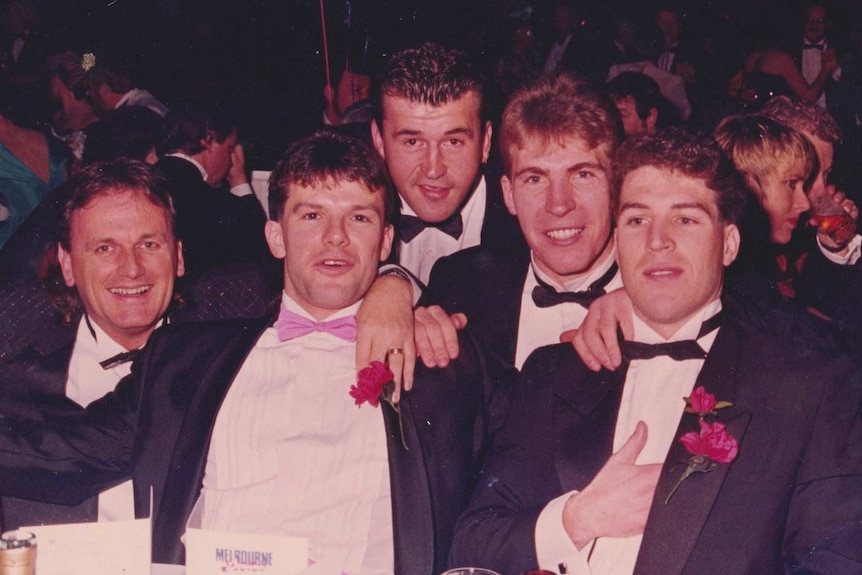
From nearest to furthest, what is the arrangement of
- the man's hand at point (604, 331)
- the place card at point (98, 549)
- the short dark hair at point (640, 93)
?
1. the place card at point (98, 549)
2. the man's hand at point (604, 331)
3. the short dark hair at point (640, 93)

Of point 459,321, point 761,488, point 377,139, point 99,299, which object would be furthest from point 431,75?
point 761,488

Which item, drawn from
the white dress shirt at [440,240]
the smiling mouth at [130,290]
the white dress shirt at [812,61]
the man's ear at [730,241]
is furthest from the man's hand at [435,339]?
the white dress shirt at [812,61]

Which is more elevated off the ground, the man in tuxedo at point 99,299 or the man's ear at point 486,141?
the man's ear at point 486,141

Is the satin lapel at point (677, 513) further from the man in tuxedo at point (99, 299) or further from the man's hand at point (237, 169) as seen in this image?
the man's hand at point (237, 169)

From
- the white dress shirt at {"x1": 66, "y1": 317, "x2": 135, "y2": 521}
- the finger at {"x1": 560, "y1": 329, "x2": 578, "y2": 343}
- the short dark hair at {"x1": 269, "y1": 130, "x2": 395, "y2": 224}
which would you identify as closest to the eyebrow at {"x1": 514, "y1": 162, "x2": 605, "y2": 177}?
the short dark hair at {"x1": 269, "y1": 130, "x2": 395, "y2": 224}

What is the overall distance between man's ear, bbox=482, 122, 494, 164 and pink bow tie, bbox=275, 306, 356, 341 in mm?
1119

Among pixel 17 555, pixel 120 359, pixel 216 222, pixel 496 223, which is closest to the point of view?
pixel 17 555

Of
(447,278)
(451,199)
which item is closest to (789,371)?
(447,278)

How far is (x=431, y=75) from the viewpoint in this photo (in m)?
3.66

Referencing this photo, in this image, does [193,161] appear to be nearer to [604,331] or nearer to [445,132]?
[445,132]

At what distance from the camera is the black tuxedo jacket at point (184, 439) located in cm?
279

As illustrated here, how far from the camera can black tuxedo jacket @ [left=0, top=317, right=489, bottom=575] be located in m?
2.79

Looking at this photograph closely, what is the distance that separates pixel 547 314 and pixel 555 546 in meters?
1.08

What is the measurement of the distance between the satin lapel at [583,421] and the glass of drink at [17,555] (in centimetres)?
143
